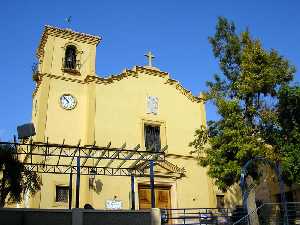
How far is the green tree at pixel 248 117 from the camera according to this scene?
57.0ft

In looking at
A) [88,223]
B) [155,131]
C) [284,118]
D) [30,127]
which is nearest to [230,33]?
[284,118]

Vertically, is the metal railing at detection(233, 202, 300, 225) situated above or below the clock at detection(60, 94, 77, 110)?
below

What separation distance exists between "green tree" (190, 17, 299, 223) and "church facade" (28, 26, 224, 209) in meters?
3.08

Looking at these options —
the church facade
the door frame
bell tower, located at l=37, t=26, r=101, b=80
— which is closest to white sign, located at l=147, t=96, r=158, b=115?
the church facade

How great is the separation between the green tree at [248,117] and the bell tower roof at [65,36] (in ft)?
27.4

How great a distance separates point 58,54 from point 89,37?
7.61ft

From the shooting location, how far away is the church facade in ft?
66.6

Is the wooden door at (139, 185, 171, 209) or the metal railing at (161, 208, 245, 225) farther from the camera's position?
the wooden door at (139, 185, 171, 209)

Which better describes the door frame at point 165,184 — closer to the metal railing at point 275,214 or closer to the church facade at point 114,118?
the church facade at point 114,118

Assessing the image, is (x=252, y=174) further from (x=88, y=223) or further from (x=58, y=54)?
(x=58, y=54)

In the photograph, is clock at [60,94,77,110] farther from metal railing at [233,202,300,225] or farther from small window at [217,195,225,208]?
metal railing at [233,202,300,225]

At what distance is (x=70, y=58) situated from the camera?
22766mm

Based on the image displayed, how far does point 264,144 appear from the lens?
697 inches

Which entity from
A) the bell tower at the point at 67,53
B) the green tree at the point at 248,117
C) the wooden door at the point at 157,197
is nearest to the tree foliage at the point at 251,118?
the green tree at the point at 248,117
